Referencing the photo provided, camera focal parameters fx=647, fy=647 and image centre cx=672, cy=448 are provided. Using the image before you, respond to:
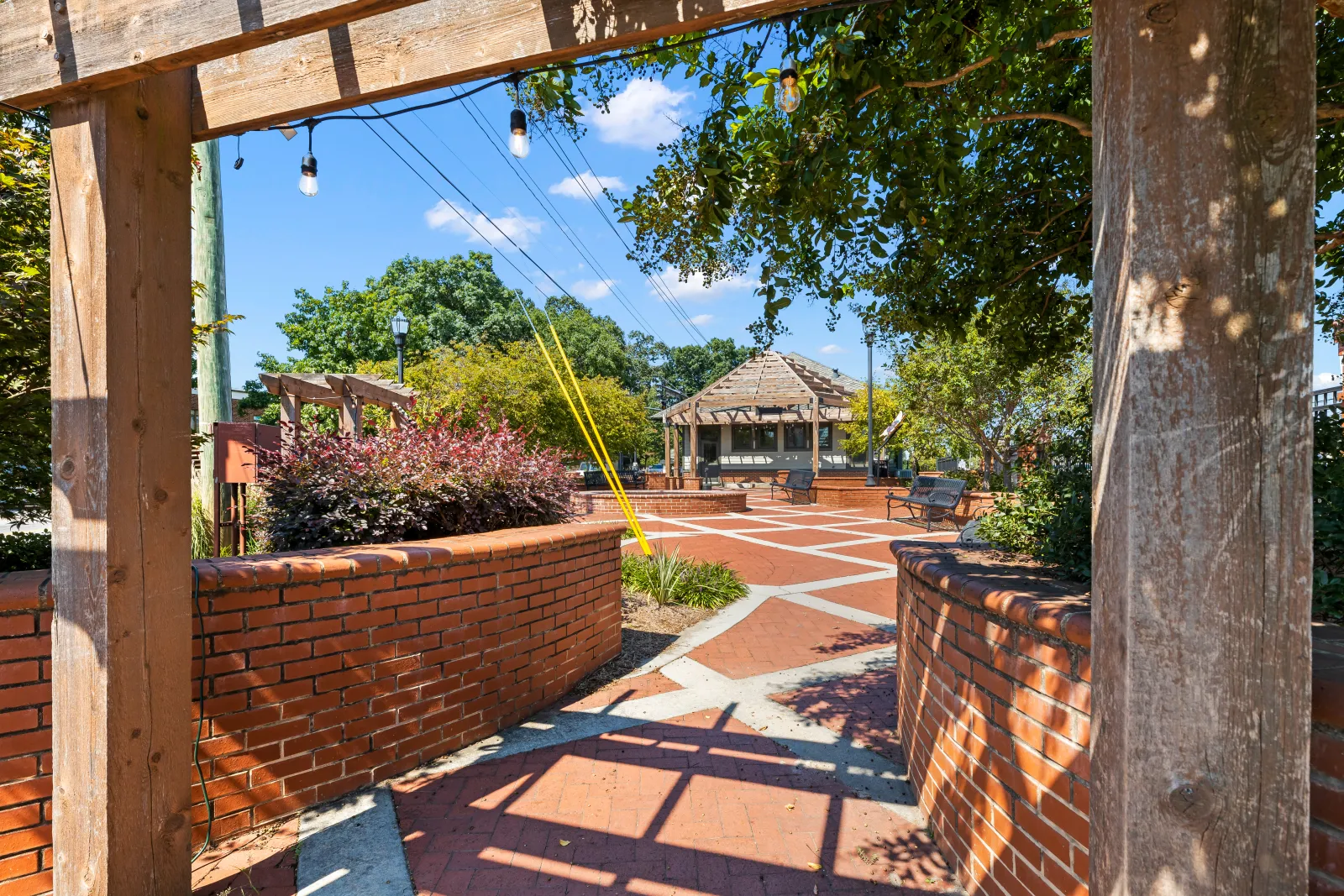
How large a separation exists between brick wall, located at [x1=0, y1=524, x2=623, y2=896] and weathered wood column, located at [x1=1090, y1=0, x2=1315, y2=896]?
2.91m

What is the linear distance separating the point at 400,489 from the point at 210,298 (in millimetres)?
5061

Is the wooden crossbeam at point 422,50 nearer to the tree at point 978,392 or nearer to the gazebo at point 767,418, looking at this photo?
the tree at point 978,392

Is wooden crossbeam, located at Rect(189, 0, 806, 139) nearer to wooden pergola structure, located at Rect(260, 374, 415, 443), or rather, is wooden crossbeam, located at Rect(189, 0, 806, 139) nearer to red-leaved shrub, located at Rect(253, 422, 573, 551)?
red-leaved shrub, located at Rect(253, 422, 573, 551)

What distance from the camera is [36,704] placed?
2.21 m

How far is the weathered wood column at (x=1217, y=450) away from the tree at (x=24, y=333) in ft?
13.6

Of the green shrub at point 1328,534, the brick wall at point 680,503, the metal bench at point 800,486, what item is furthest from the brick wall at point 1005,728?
the metal bench at point 800,486

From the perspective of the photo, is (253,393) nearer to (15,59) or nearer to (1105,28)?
(15,59)

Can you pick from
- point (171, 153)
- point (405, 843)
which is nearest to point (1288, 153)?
point (171, 153)

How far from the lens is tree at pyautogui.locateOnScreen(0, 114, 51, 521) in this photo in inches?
116

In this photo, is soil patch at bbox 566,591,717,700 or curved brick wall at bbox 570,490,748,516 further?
curved brick wall at bbox 570,490,748,516

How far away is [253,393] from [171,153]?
38.7m

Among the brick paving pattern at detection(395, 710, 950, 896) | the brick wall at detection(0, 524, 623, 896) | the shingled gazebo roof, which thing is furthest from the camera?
the shingled gazebo roof

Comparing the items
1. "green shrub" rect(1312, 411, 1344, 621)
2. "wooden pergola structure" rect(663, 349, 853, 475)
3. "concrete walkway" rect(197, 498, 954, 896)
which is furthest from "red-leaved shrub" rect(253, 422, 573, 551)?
"wooden pergola structure" rect(663, 349, 853, 475)

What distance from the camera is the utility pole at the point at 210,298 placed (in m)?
7.14
